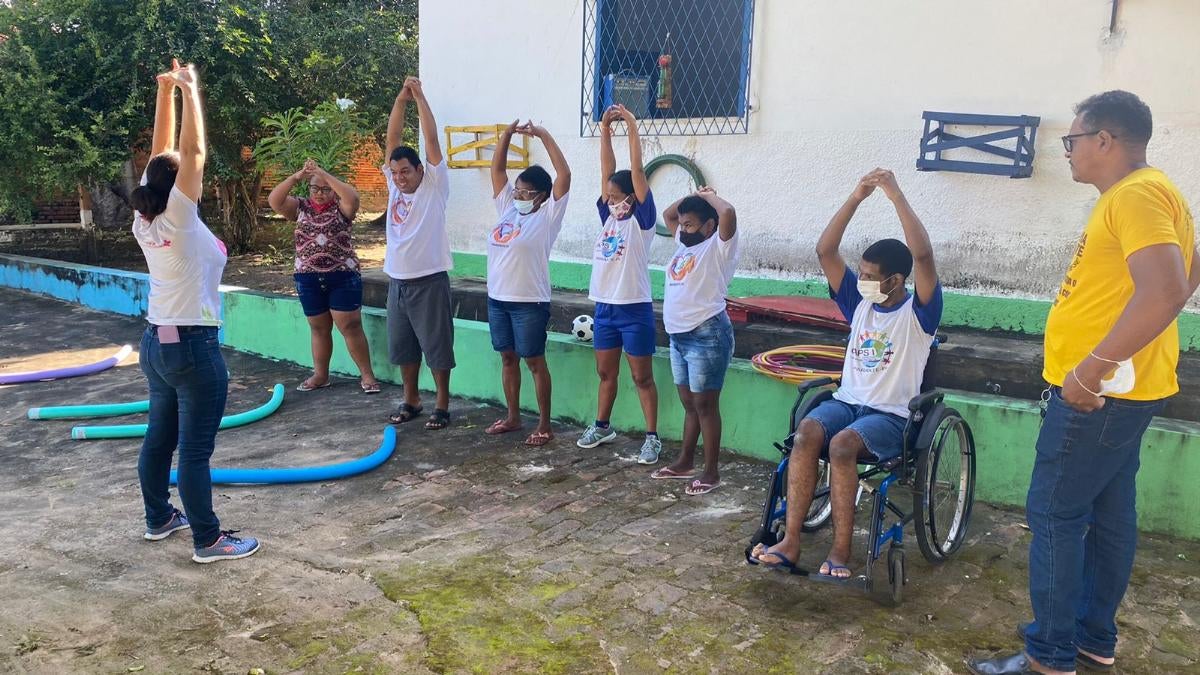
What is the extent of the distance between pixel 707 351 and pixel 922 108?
2.62 metres

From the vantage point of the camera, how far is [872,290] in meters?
3.62

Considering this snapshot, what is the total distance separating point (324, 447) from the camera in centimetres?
547

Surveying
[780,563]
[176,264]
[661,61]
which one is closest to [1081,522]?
[780,563]

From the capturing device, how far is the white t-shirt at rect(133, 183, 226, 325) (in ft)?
11.9

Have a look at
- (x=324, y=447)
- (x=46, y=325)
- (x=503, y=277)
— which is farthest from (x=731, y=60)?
(x=46, y=325)

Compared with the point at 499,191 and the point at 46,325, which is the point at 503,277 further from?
the point at 46,325

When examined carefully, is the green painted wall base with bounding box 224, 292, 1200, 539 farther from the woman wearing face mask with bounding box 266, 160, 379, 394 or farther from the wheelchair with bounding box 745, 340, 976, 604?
the wheelchair with bounding box 745, 340, 976, 604

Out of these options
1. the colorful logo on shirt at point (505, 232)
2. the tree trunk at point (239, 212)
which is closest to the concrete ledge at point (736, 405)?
the colorful logo on shirt at point (505, 232)

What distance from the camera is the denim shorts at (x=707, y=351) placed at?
4586 mm

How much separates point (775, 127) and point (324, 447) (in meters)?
3.84

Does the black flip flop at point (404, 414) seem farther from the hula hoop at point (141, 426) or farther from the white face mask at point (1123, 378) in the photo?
the white face mask at point (1123, 378)

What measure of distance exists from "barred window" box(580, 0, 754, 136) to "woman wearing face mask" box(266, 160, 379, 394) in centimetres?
231

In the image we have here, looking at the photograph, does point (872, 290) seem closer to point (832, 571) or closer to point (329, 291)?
point (832, 571)

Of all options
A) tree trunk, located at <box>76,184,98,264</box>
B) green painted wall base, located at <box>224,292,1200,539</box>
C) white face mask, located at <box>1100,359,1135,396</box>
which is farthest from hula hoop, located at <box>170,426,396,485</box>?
tree trunk, located at <box>76,184,98,264</box>
